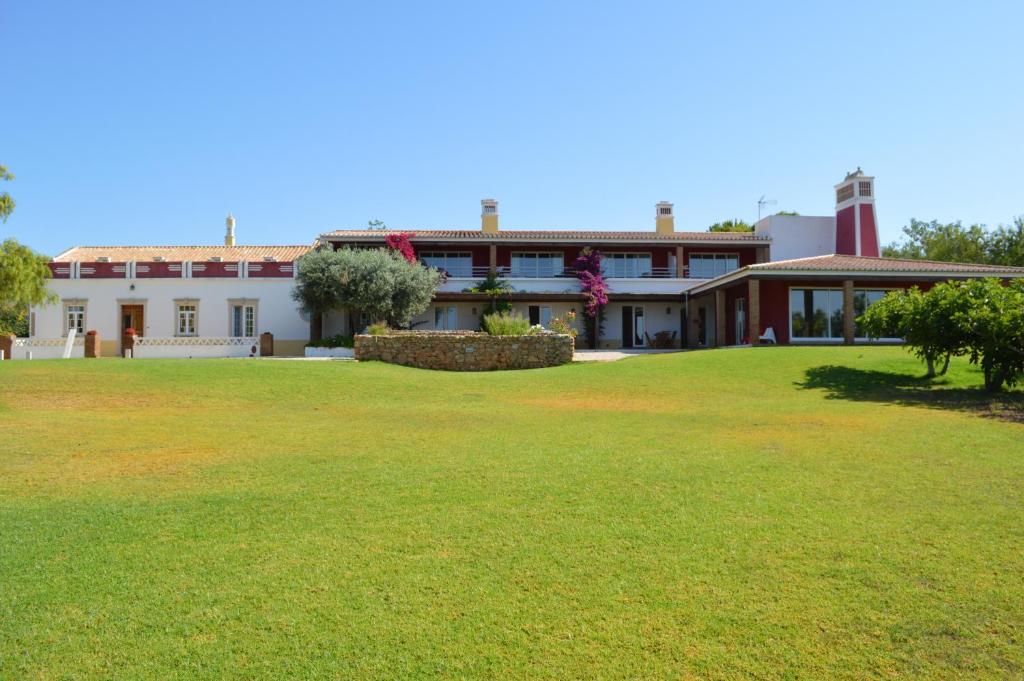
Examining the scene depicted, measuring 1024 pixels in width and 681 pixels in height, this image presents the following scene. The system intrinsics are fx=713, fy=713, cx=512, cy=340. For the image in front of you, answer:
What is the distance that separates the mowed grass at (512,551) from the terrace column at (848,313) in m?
16.5

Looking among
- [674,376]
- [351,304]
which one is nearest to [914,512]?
[674,376]

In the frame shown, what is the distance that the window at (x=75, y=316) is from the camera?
1310 inches

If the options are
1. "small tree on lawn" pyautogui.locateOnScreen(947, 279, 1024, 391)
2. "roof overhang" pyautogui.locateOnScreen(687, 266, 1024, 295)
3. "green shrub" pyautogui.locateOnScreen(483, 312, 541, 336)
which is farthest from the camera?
"roof overhang" pyautogui.locateOnScreen(687, 266, 1024, 295)

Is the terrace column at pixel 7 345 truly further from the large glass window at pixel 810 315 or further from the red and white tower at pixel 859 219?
the red and white tower at pixel 859 219

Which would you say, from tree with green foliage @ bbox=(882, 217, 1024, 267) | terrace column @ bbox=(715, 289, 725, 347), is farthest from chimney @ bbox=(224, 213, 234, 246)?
tree with green foliage @ bbox=(882, 217, 1024, 267)

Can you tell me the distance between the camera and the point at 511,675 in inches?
158

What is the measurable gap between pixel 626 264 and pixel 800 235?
966 centimetres

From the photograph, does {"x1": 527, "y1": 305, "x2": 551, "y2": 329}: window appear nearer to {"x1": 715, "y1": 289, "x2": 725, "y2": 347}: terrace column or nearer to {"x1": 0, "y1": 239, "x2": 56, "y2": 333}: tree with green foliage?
{"x1": 715, "y1": 289, "x2": 725, "y2": 347}: terrace column

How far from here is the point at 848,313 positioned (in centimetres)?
2695

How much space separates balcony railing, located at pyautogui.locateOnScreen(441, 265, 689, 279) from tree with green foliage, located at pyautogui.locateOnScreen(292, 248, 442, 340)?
5.81 m

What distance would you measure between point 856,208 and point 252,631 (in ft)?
130

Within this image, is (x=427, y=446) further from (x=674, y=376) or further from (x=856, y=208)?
(x=856, y=208)

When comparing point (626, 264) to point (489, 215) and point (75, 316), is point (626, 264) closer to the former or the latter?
point (489, 215)

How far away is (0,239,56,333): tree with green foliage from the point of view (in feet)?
95.3
